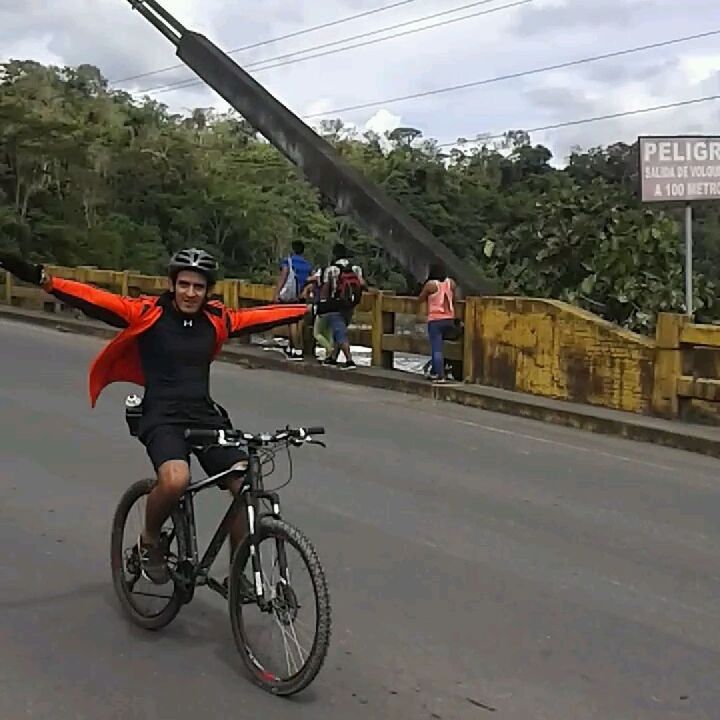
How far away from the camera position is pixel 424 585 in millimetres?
6023

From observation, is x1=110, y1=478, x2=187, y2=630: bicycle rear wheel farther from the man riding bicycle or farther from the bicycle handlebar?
the bicycle handlebar

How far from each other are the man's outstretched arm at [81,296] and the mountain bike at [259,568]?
0.56 metres

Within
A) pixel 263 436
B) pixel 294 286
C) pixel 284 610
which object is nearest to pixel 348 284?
pixel 294 286

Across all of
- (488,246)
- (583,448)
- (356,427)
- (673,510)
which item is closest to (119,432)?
(356,427)

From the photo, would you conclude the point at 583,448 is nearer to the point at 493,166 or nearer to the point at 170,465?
the point at 170,465

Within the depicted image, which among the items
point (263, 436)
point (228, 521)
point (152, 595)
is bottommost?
point (152, 595)

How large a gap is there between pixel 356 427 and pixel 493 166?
70432 mm

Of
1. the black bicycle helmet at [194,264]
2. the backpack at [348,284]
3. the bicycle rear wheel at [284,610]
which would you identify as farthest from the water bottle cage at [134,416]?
the backpack at [348,284]

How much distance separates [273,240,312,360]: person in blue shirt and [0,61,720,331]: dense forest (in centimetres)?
424

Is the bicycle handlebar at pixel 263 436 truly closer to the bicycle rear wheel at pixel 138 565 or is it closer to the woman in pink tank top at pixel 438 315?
the bicycle rear wheel at pixel 138 565

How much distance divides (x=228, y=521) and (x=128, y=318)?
3.06 ft

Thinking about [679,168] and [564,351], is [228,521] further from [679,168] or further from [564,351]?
[679,168]

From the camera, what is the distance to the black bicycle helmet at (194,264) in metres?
4.86

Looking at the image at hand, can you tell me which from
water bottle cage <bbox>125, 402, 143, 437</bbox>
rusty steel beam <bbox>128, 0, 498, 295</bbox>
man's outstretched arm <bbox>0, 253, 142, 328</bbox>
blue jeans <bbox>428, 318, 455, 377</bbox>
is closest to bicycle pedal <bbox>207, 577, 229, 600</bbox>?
water bottle cage <bbox>125, 402, 143, 437</bbox>
